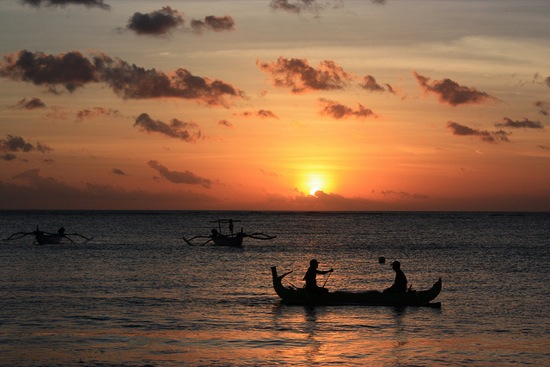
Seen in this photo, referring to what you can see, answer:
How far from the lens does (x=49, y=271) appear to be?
59.8m

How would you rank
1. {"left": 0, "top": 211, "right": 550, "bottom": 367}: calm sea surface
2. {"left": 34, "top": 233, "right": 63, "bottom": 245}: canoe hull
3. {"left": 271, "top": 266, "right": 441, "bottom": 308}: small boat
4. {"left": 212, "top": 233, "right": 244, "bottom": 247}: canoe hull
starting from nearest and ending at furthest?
{"left": 0, "top": 211, "right": 550, "bottom": 367}: calm sea surface
{"left": 271, "top": 266, "right": 441, "bottom": 308}: small boat
{"left": 34, "top": 233, "right": 63, "bottom": 245}: canoe hull
{"left": 212, "top": 233, "right": 244, "bottom": 247}: canoe hull

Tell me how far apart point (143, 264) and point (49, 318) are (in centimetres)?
3472

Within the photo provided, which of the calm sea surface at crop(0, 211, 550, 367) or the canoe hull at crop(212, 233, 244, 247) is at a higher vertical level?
the canoe hull at crop(212, 233, 244, 247)

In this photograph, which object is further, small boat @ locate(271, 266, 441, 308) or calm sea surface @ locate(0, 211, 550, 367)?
small boat @ locate(271, 266, 441, 308)

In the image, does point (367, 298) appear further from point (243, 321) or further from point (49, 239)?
point (49, 239)

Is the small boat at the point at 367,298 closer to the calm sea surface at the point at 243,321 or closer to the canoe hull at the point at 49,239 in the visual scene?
the calm sea surface at the point at 243,321

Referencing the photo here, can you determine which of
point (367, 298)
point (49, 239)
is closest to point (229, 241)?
point (49, 239)

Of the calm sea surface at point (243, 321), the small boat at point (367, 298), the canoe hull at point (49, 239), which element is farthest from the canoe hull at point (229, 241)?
the small boat at point (367, 298)

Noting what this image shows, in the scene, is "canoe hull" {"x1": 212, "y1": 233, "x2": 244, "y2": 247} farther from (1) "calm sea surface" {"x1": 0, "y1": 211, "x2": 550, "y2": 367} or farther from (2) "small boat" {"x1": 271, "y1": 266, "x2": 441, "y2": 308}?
(2) "small boat" {"x1": 271, "y1": 266, "x2": 441, "y2": 308}

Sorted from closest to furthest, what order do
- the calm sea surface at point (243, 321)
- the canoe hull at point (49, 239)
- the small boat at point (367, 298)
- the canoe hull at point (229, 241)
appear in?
the calm sea surface at point (243, 321)
the small boat at point (367, 298)
the canoe hull at point (49, 239)
the canoe hull at point (229, 241)

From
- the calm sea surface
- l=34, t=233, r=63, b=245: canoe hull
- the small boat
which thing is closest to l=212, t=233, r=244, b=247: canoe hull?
l=34, t=233, r=63, b=245: canoe hull

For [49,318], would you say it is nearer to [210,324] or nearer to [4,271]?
[210,324]

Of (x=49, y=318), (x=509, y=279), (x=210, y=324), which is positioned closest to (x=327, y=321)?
(x=210, y=324)

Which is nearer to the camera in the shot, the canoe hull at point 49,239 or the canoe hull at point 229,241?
the canoe hull at point 49,239
